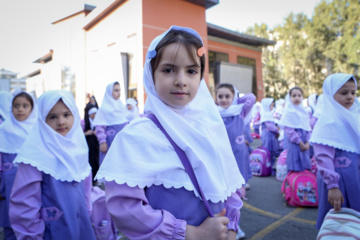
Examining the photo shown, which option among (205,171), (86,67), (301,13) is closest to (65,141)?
(205,171)

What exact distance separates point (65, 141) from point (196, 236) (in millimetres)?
1478

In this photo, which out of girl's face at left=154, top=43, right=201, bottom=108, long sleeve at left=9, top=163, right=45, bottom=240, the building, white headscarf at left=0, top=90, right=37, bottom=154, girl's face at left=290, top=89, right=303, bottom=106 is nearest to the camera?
girl's face at left=154, top=43, right=201, bottom=108

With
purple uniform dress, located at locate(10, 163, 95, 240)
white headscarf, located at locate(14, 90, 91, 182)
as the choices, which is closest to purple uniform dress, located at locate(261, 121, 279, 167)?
white headscarf, located at locate(14, 90, 91, 182)

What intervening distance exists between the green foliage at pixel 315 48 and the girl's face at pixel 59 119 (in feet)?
77.1

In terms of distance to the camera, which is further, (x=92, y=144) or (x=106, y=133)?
(x=92, y=144)

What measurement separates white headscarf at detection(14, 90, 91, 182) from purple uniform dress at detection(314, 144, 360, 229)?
2.05 meters

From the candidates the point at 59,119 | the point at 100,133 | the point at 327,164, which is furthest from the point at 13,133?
the point at 327,164

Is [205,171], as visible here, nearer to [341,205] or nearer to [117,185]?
[117,185]

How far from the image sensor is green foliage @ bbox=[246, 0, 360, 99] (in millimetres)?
21047

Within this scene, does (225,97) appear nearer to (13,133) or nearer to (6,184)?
(13,133)

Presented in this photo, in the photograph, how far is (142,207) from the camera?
Result: 94 centimetres

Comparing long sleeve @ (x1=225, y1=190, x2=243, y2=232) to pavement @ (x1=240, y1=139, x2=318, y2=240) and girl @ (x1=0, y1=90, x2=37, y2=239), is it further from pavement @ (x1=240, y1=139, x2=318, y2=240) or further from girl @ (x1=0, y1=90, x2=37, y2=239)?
girl @ (x1=0, y1=90, x2=37, y2=239)

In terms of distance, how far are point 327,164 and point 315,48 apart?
25.1 metres

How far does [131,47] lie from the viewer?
10922 mm
